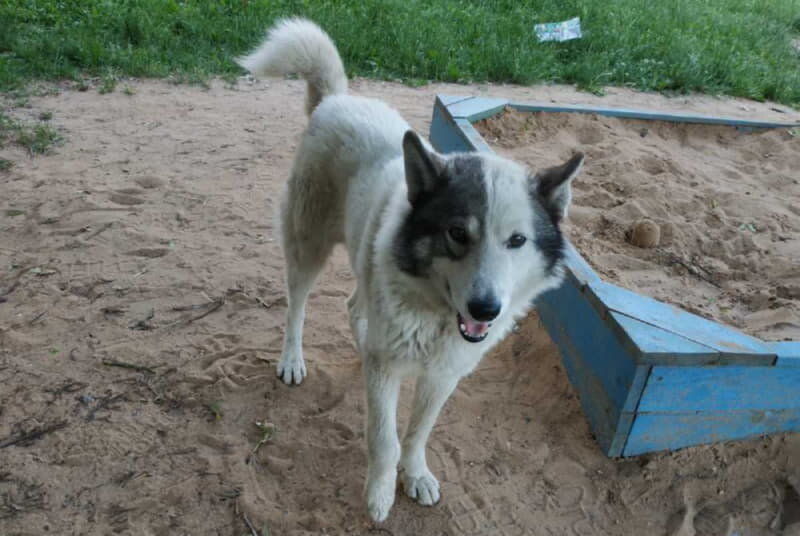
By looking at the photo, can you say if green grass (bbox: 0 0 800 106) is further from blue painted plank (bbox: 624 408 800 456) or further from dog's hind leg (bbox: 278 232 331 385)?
blue painted plank (bbox: 624 408 800 456)

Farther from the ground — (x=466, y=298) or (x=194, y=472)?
(x=466, y=298)

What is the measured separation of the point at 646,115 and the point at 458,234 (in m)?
4.40

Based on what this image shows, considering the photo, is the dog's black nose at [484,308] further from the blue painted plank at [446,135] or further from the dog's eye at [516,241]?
the blue painted plank at [446,135]

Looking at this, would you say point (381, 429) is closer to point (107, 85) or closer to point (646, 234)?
point (646, 234)

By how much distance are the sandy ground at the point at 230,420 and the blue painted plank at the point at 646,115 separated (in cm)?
250

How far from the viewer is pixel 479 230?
2.05 m

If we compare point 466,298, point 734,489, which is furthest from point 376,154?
point 734,489

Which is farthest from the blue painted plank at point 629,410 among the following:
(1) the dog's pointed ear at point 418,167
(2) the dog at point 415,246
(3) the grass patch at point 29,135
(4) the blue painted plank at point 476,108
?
(3) the grass patch at point 29,135

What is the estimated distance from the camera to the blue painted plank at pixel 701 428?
8.83 feet

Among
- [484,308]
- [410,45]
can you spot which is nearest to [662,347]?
[484,308]

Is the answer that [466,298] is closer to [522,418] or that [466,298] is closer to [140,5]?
[522,418]

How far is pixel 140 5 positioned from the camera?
26.7 feet

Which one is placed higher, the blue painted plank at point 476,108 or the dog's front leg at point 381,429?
the blue painted plank at point 476,108

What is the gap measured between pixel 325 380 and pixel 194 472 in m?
0.83
